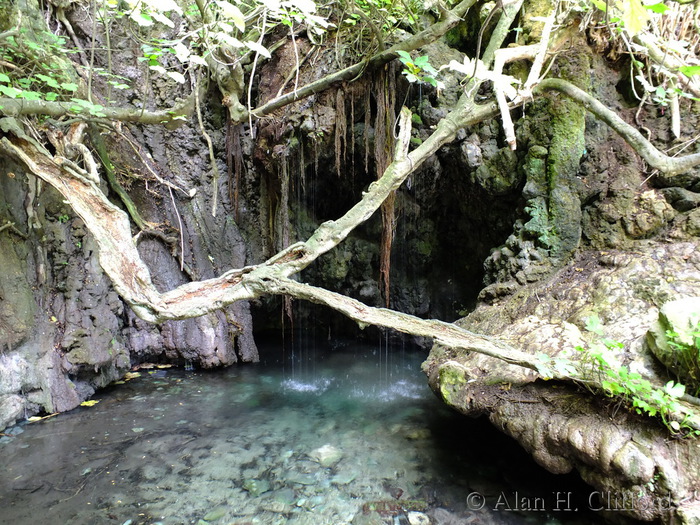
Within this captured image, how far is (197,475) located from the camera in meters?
3.35

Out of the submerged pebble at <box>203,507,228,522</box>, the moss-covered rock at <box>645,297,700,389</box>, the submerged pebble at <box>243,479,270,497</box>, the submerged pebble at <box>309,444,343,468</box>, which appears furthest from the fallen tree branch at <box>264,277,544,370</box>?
the submerged pebble at <box>203,507,228,522</box>

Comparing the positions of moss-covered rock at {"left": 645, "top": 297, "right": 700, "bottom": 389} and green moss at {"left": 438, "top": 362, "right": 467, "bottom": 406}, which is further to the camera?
green moss at {"left": 438, "top": 362, "right": 467, "bottom": 406}

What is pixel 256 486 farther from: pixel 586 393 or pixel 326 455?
pixel 586 393

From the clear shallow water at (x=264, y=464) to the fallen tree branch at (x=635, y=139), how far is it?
8.90 feet

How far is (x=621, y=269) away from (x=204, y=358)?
5597mm

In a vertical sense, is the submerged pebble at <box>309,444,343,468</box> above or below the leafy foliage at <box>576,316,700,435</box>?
below

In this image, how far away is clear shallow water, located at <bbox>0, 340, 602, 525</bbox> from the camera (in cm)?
290

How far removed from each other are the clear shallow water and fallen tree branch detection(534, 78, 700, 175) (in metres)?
2.71

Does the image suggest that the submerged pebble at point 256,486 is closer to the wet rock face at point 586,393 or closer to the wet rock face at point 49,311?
the wet rock face at point 586,393

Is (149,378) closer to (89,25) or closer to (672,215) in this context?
(89,25)

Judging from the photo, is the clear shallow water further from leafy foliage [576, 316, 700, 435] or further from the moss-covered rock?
the moss-covered rock

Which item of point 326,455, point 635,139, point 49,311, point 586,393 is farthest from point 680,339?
point 49,311

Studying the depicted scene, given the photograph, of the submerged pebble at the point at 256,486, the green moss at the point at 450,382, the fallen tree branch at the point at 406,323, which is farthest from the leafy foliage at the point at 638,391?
the submerged pebble at the point at 256,486

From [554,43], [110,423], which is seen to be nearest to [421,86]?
[554,43]
